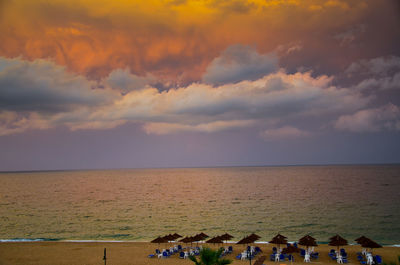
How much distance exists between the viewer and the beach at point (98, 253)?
23672 mm

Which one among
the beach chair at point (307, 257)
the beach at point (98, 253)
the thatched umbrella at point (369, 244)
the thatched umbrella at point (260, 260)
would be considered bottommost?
the beach at point (98, 253)

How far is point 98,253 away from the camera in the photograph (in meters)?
26.8

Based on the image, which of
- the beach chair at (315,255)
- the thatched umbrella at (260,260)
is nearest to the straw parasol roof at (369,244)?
the beach chair at (315,255)

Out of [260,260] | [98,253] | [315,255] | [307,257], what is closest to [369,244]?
[315,255]

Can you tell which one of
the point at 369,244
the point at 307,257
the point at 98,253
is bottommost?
the point at 98,253

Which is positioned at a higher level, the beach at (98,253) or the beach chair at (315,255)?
the beach chair at (315,255)

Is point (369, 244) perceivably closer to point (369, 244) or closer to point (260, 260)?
point (369, 244)

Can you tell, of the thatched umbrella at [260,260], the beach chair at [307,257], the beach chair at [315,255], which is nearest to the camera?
the thatched umbrella at [260,260]

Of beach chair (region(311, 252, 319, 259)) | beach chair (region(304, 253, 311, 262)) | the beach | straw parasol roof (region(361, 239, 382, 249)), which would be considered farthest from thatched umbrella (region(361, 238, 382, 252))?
beach chair (region(304, 253, 311, 262))

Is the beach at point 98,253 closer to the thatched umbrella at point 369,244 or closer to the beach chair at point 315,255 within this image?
the beach chair at point 315,255

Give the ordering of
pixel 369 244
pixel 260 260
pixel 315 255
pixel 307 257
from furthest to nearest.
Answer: pixel 315 255, pixel 260 260, pixel 307 257, pixel 369 244

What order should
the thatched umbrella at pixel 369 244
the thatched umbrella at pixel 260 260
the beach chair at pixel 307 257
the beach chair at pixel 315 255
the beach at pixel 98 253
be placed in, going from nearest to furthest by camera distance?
the thatched umbrella at pixel 369 244 < the thatched umbrella at pixel 260 260 < the beach chair at pixel 307 257 < the beach chair at pixel 315 255 < the beach at pixel 98 253

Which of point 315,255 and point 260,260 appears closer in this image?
point 260,260

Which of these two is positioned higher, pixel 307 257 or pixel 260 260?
pixel 307 257
